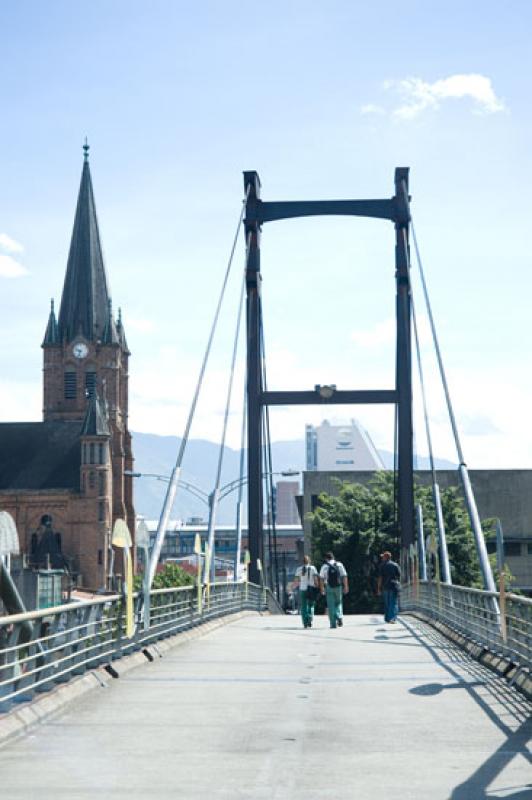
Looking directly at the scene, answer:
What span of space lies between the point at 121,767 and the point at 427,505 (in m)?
50.5

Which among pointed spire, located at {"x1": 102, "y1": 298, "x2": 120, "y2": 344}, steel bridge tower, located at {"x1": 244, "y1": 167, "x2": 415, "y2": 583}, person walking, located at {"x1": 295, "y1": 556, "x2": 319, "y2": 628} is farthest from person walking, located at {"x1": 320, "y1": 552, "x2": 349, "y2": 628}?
pointed spire, located at {"x1": 102, "y1": 298, "x2": 120, "y2": 344}

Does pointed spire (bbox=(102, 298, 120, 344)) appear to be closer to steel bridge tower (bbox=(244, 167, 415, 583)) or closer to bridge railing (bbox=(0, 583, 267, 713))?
steel bridge tower (bbox=(244, 167, 415, 583))

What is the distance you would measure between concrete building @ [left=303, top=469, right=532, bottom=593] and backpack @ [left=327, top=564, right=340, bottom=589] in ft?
188

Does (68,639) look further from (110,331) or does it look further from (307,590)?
(110,331)

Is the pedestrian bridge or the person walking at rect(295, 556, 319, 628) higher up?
the person walking at rect(295, 556, 319, 628)

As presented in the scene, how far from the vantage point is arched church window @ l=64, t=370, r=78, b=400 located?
119750 mm

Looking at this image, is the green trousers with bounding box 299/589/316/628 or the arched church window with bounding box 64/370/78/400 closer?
the green trousers with bounding box 299/589/316/628

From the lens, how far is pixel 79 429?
393ft

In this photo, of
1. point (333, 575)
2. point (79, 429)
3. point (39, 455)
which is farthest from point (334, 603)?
point (79, 429)

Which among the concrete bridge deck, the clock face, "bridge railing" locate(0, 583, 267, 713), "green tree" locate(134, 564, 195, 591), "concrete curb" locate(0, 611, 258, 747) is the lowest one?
the concrete bridge deck

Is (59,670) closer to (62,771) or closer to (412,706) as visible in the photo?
(412,706)

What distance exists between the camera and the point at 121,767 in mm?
7992

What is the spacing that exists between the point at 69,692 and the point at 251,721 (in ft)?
6.73

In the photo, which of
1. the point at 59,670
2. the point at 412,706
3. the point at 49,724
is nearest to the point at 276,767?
the point at 49,724
